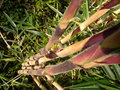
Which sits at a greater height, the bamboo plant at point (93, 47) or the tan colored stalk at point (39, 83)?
the bamboo plant at point (93, 47)

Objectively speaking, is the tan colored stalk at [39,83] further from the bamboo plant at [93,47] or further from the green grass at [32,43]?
the bamboo plant at [93,47]

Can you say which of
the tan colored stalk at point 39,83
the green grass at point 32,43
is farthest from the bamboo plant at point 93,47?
the tan colored stalk at point 39,83

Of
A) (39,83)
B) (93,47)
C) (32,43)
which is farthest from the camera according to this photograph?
(32,43)

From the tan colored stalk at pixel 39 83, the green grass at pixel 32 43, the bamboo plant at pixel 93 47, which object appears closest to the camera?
the bamboo plant at pixel 93 47

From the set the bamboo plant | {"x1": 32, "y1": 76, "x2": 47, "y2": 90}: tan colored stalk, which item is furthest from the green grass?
the bamboo plant

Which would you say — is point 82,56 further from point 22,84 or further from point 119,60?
point 22,84

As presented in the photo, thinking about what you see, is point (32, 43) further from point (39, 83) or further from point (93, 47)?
point (93, 47)

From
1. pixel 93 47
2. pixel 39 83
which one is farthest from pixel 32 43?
pixel 93 47

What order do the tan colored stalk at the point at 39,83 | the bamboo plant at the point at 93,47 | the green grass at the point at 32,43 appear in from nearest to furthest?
the bamboo plant at the point at 93,47
the green grass at the point at 32,43
the tan colored stalk at the point at 39,83

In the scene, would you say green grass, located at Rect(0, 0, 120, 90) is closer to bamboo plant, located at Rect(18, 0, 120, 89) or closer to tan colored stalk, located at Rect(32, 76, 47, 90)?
tan colored stalk, located at Rect(32, 76, 47, 90)
